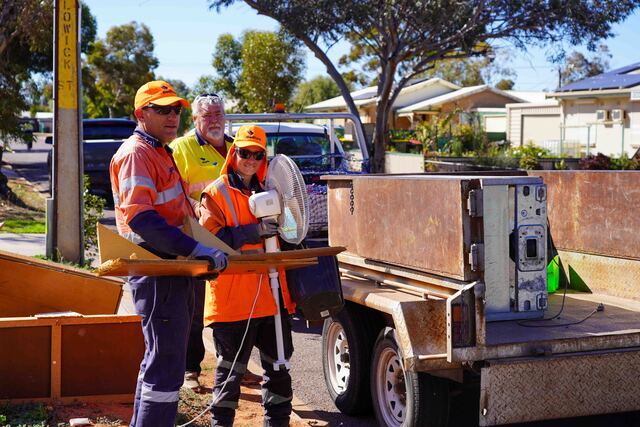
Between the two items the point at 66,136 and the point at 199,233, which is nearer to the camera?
the point at 199,233

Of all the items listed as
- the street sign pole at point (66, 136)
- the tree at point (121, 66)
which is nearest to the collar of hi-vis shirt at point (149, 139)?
the street sign pole at point (66, 136)

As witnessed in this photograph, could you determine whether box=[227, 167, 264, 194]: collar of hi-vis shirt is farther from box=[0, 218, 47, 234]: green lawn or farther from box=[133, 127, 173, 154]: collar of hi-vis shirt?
box=[0, 218, 47, 234]: green lawn

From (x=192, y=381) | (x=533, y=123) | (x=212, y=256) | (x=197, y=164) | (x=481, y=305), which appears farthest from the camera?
(x=533, y=123)

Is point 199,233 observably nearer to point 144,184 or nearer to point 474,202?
point 144,184

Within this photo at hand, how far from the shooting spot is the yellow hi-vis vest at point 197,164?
610 centimetres

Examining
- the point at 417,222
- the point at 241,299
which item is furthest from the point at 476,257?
the point at 241,299

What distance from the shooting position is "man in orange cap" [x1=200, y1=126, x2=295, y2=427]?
16.3 feet

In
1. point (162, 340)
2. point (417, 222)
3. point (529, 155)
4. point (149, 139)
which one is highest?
point (529, 155)

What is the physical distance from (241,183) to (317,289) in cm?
74

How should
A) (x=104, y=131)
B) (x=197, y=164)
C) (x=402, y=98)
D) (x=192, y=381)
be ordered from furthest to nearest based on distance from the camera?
(x=402, y=98)
(x=104, y=131)
(x=192, y=381)
(x=197, y=164)

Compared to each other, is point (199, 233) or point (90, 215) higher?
point (199, 233)

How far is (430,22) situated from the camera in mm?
22266

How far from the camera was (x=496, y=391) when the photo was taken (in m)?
4.67

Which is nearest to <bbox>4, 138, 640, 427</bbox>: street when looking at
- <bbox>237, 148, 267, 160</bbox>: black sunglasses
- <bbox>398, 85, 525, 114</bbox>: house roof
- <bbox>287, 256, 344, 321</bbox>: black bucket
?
<bbox>287, 256, 344, 321</bbox>: black bucket
